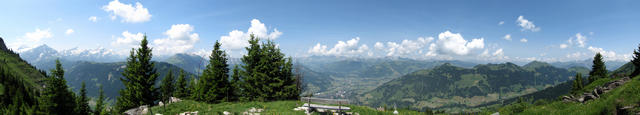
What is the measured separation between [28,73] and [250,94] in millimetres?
241251

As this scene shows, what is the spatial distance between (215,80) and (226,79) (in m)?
1.38

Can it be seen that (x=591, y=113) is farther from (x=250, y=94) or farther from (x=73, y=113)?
(x=73, y=113)

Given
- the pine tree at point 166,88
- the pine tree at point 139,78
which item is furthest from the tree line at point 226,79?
the pine tree at point 166,88

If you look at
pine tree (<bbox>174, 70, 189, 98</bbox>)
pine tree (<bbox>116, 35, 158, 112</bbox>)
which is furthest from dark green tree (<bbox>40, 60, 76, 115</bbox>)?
pine tree (<bbox>174, 70, 189, 98</bbox>)

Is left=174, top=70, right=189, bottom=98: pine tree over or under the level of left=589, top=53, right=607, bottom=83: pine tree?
under

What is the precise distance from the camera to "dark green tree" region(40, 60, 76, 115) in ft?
76.7

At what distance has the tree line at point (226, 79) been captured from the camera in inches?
1212

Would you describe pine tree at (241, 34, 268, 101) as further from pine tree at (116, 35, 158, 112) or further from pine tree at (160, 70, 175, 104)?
pine tree at (116, 35, 158, 112)

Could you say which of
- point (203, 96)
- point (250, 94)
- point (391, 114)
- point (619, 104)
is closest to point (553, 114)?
point (619, 104)

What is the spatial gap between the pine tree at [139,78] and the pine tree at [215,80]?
5907 mm

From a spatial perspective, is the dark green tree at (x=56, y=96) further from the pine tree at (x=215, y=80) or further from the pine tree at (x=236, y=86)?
the pine tree at (x=236, y=86)

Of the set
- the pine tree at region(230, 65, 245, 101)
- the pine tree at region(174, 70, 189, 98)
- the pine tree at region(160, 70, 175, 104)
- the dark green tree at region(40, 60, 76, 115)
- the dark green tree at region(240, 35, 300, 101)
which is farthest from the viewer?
the pine tree at region(174, 70, 189, 98)

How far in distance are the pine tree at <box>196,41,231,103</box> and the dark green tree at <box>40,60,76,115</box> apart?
12353 millimetres

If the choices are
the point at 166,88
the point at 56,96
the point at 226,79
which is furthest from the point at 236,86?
the point at 56,96
